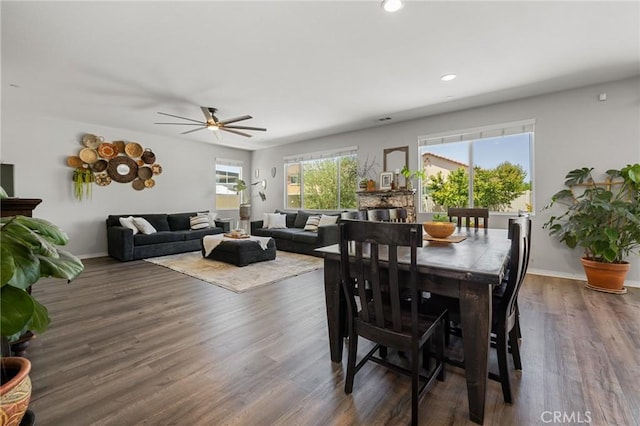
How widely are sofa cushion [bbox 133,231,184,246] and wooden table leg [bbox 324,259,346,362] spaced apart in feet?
15.4

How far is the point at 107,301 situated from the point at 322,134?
16.5ft

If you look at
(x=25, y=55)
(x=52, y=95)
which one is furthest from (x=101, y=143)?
(x=25, y=55)

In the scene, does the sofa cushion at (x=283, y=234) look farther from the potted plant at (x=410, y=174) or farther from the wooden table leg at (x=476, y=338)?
the wooden table leg at (x=476, y=338)

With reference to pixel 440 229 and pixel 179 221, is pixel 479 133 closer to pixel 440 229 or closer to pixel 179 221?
pixel 440 229

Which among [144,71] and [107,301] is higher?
[144,71]

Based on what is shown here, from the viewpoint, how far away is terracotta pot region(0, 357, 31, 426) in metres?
0.88

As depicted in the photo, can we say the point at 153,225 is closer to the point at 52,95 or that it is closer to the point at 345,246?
the point at 52,95

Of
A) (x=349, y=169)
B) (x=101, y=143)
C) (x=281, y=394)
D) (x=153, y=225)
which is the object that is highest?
(x=101, y=143)

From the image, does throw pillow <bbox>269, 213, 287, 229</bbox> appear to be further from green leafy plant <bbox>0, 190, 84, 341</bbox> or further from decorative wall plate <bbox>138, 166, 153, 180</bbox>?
green leafy plant <bbox>0, 190, 84, 341</bbox>

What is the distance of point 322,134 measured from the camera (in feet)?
21.2

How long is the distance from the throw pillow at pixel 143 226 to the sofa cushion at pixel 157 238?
0.15 metres

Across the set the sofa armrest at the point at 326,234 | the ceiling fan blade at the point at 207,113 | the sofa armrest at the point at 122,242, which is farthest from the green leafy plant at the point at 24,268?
the sofa armrest at the point at 122,242

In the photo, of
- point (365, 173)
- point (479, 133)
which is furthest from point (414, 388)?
point (365, 173)

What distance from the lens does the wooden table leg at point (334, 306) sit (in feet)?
6.04
